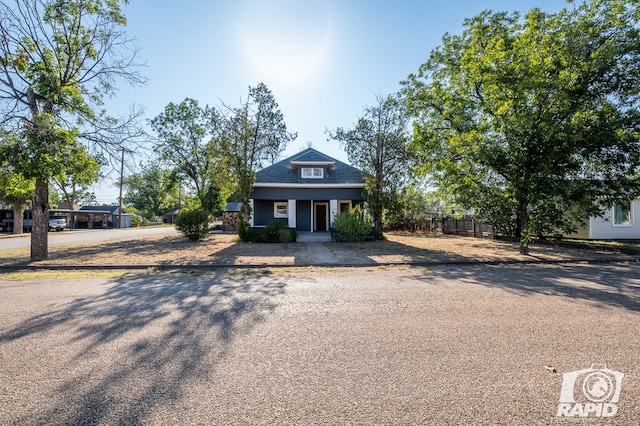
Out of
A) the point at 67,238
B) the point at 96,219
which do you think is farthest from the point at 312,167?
the point at 96,219

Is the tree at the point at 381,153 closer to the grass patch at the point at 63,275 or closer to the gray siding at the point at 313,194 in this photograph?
the gray siding at the point at 313,194

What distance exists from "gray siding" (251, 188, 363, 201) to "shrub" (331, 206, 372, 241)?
3.54 m

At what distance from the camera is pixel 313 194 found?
766 inches

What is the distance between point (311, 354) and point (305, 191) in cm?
1675

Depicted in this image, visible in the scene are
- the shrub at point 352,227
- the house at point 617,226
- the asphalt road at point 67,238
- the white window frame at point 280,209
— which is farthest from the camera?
the white window frame at point 280,209

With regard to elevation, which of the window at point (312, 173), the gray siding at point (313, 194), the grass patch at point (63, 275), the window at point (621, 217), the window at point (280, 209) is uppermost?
the window at point (312, 173)

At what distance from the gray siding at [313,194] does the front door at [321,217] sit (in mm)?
2406

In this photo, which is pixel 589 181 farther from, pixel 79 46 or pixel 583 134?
pixel 79 46

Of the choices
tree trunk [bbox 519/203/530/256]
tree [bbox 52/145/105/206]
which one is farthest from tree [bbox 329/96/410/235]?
tree [bbox 52/145/105/206]

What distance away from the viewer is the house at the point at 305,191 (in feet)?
63.1

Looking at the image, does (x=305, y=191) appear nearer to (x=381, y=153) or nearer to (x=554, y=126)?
(x=381, y=153)

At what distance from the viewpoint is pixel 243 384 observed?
2459 mm

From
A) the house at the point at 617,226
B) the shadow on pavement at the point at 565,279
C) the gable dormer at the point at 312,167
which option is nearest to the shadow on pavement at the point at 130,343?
the shadow on pavement at the point at 565,279

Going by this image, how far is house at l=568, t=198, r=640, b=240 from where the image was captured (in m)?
17.2
